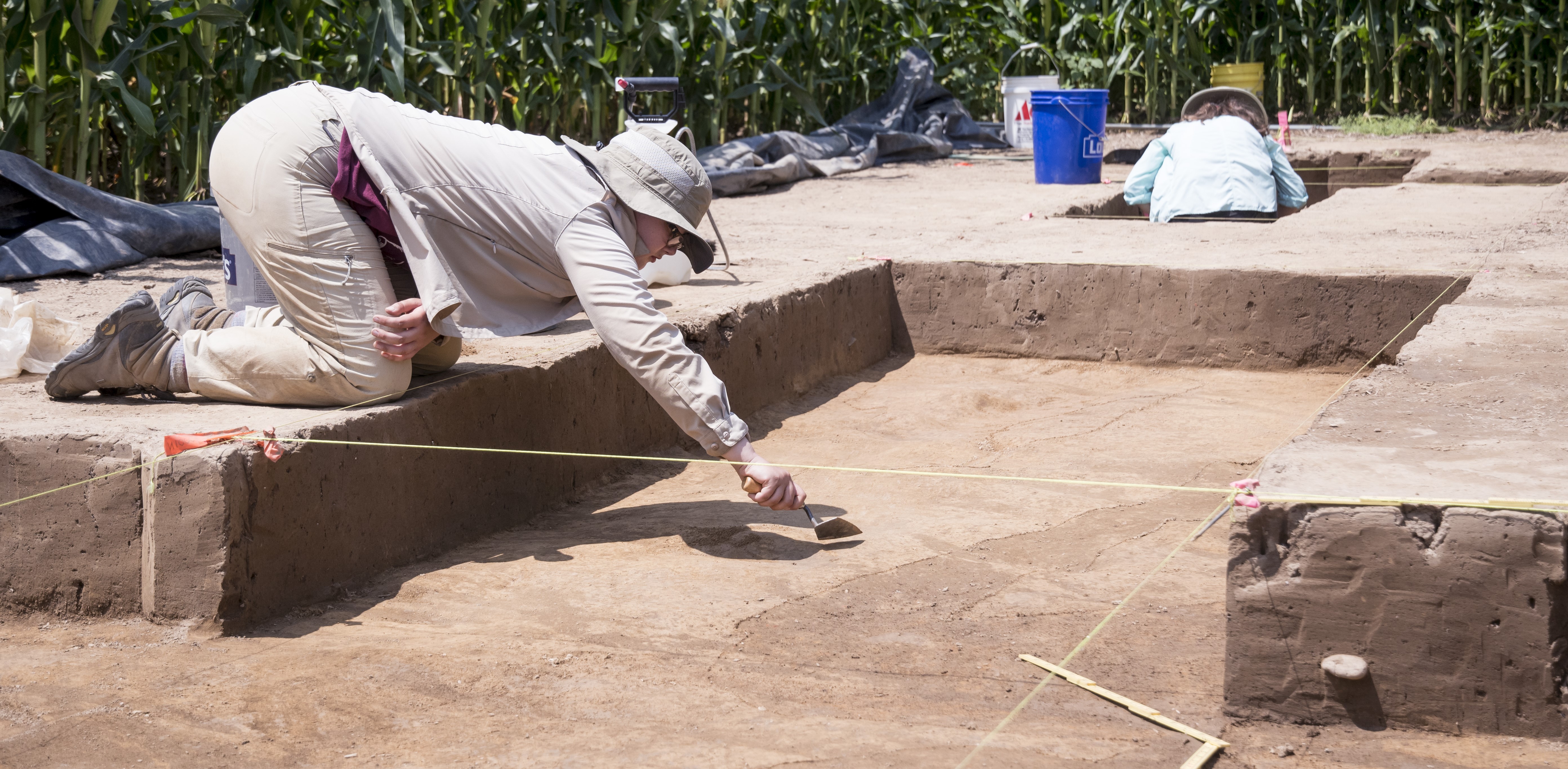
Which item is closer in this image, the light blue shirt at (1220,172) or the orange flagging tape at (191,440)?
the orange flagging tape at (191,440)

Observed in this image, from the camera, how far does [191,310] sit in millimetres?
3332

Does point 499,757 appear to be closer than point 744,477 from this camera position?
Yes

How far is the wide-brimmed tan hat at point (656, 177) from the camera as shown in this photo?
288 centimetres

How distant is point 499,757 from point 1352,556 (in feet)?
4.29

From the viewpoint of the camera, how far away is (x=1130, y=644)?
8.13ft

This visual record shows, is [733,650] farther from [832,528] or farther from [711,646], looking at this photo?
[832,528]

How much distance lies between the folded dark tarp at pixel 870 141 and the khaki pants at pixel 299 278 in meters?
5.46

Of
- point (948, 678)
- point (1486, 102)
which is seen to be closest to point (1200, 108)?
point (948, 678)

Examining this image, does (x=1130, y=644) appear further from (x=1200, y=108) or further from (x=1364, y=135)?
(x=1364, y=135)

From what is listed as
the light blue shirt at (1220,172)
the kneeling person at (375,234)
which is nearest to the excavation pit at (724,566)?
the kneeling person at (375,234)

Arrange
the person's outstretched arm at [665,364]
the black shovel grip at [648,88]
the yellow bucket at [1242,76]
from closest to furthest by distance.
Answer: the person's outstretched arm at [665,364] < the black shovel grip at [648,88] < the yellow bucket at [1242,76]

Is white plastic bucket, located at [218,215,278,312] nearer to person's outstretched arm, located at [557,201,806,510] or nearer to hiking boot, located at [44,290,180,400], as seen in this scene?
hiking boot, located at [44,290,180,400]

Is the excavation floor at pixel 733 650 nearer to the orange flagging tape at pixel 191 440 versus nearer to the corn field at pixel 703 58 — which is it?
the orange flagging tape at pixel 191 440

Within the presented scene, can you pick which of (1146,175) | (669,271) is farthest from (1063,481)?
(1146,175)
